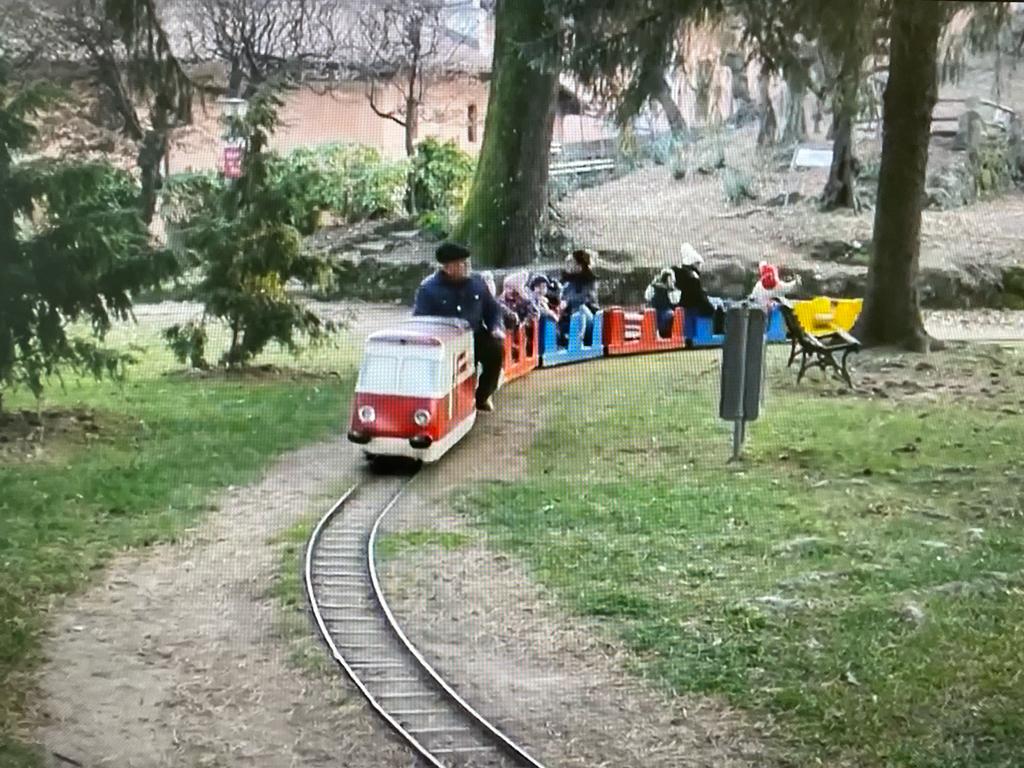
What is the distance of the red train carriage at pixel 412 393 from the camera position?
2369mm

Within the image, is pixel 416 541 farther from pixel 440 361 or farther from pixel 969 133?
pixel 969 133

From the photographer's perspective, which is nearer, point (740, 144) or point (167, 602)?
point (167, 602)

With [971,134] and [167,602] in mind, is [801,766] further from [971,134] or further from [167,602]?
[971,134]

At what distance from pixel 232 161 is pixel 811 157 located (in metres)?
1.01

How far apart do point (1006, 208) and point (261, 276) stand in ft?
4.84

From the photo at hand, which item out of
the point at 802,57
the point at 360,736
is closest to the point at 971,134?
the point at 802,57

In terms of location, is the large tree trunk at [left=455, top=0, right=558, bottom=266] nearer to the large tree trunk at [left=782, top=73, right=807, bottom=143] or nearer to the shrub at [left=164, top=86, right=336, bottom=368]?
the shrub at [left=164, top=86, right=336, bottom=368]

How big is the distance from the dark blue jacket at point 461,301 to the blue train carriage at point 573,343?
4.0 inches

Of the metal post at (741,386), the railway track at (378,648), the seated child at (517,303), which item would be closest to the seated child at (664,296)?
the metal post at (741,386)

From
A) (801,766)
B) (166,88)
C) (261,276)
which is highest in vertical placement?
(166,88)

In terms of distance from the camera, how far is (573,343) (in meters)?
2.45

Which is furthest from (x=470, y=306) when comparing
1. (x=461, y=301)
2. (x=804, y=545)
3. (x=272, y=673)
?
(x=272, y=673)

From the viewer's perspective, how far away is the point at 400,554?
2100 millimetres

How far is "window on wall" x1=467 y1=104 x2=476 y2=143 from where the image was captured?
6.38 feet
